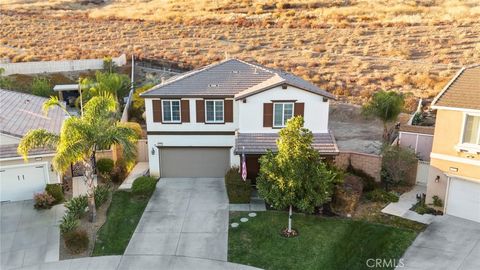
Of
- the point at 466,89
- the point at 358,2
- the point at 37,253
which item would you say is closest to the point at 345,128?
the point at 466,89

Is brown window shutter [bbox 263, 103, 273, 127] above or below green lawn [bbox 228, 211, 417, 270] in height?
above

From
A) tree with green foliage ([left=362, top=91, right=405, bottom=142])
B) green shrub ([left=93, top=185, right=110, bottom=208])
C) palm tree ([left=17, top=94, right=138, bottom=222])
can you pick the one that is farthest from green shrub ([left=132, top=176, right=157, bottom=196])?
tree with green foliage ([left=362, top=91, right=405, bottom=142])

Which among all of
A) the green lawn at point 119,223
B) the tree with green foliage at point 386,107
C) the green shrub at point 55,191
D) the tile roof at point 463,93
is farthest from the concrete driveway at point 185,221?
the tile roof at point 463,93

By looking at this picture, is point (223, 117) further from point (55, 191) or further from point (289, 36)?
point (289, 36)

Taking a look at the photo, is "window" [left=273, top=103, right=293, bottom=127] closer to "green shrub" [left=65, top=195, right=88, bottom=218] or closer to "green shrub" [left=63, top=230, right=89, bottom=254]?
"green shrub" [left=65, top=195, right=88, bottom=218]

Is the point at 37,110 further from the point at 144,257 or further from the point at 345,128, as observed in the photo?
the point at 345,128

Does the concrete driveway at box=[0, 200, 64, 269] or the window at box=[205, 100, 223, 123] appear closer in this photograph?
the concrete driveway at box=[0, 200, 64, 269]
